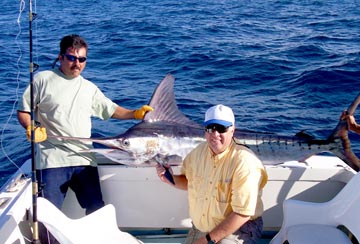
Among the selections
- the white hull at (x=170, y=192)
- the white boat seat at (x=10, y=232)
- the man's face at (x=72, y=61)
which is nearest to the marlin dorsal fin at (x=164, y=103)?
the white hull at (x=170, y=192)

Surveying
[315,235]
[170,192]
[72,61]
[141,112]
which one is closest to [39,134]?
[72,61]

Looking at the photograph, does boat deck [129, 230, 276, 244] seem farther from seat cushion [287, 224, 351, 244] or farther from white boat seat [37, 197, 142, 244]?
seat cushion [287, 224, 351, 244]

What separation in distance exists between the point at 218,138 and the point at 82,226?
82cm

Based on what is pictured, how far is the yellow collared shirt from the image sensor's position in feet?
8.25

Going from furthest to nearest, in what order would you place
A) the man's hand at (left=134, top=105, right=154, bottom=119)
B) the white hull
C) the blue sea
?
the blue sea, the man's hand at (left=134, top=105, right=154, bottom=119), the white hull

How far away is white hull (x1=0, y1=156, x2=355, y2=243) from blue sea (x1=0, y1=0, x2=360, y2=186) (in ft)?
3.55

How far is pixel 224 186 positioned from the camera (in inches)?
102

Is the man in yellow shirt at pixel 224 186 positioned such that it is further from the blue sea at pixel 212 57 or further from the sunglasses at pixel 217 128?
the blue sea at pixel 212 57

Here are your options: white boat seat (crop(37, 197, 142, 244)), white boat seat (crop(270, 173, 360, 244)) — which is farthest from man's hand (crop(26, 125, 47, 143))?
white boat seat (crop(270, 173, 360, 244))

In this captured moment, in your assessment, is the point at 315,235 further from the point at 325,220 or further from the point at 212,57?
the point at 212,57

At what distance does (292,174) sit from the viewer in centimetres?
324

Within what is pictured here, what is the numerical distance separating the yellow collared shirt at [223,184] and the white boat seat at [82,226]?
1.65ft

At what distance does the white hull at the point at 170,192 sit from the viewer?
3.24 meters

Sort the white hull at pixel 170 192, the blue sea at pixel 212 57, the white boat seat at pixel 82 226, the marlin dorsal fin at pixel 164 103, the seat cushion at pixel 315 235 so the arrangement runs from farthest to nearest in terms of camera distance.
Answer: the blue sea at pixel 212 57
the marlin dorsal fin at pixel 164 103
the white hull at pixel 170 192
the seat cushion at pixel 315 235
the white boat seat at pixel 82 226
